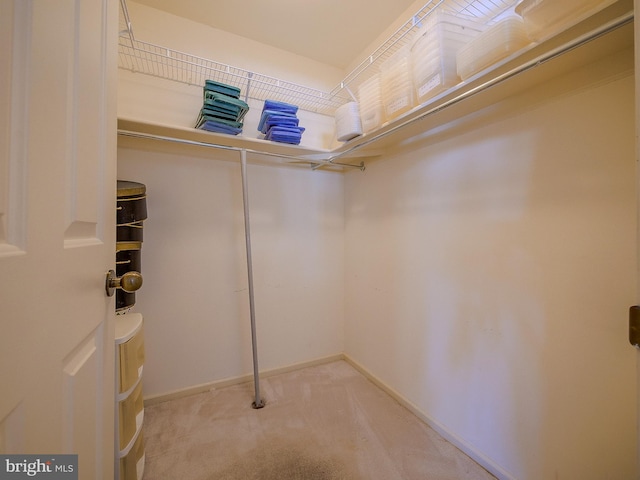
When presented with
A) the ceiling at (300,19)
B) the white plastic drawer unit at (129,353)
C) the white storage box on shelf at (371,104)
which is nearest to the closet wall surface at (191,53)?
the ceiling at (300,19)

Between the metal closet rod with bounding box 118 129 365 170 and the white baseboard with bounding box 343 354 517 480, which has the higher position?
the metal closet rod with bounding box 118 129 365 170

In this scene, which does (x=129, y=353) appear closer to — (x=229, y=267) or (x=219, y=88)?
(x=229, y=267)

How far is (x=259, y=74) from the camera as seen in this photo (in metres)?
1.74

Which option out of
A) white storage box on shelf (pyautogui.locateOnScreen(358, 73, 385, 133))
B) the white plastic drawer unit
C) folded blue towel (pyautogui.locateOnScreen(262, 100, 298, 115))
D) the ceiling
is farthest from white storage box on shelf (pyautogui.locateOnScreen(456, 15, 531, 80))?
the white plastic drawer unit

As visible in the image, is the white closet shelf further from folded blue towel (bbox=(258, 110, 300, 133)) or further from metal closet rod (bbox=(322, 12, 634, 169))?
folded blue towel (bbox=(258, 110, 300, 133))

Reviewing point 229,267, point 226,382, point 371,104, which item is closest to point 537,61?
point 371,104

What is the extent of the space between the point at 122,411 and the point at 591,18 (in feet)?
6.92

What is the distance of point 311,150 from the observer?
1.89 m

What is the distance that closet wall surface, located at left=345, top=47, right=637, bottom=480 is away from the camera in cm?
91

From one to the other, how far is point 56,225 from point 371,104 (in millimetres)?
1551

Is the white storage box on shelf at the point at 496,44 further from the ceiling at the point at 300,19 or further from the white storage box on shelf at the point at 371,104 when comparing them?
the ceiling at the point at 300,19

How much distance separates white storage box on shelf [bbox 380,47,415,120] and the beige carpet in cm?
186

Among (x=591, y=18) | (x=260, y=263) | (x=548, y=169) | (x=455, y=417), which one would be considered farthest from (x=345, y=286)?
(x=591, y=18)

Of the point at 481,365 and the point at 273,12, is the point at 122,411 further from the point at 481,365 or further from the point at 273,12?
the point at 273,12
